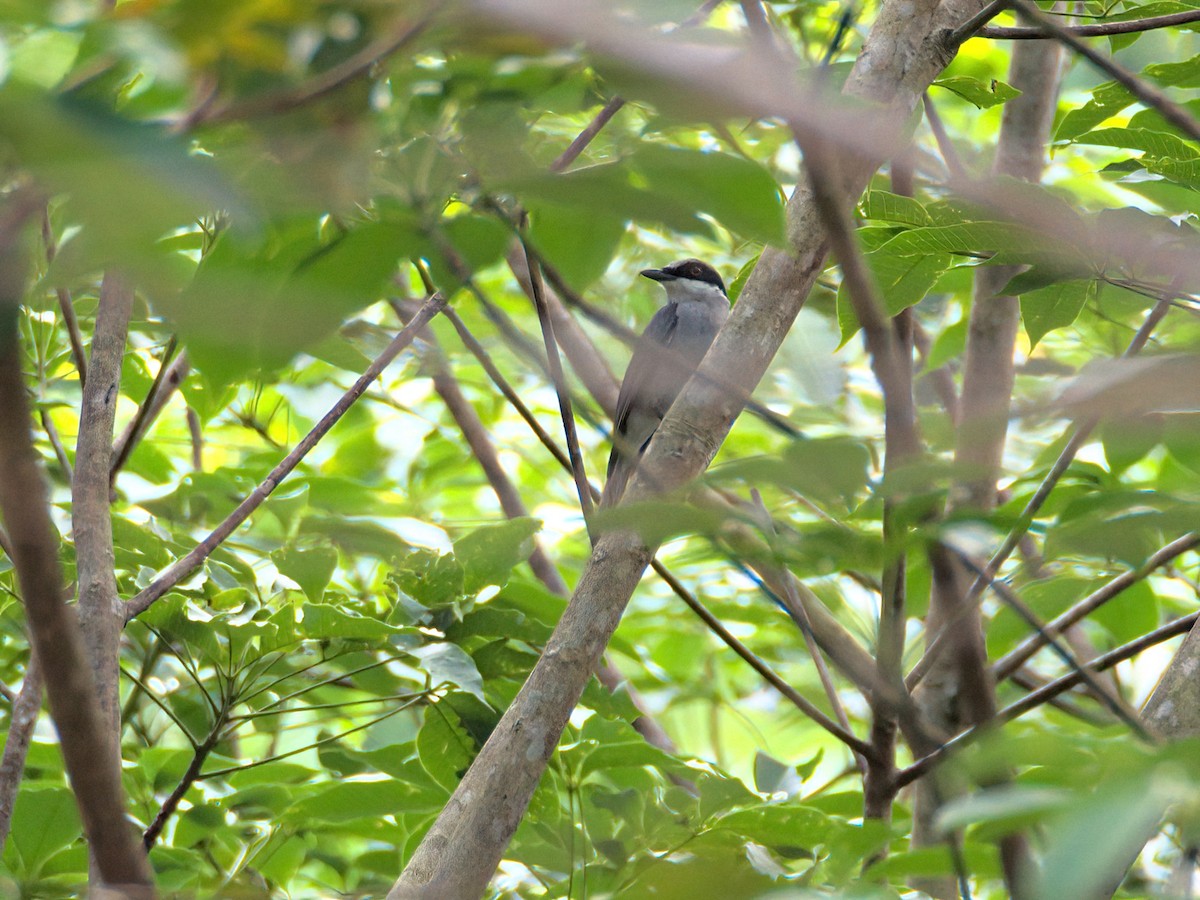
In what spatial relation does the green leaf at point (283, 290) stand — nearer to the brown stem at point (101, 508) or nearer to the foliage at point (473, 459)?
the foliage at point (473, 459)

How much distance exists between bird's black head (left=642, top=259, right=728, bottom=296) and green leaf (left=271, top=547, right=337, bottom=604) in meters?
3.50

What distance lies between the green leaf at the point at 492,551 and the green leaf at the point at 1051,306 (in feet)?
3.37

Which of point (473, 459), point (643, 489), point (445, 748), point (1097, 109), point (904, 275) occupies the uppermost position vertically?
point (473, 459)

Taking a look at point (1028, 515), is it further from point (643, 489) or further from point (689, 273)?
point (689, 273)

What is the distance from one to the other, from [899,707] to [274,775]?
6.19ft

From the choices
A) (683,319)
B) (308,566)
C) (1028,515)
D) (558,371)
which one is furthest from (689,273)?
(1028,515)

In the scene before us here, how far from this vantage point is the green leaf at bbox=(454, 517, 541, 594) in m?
2.23

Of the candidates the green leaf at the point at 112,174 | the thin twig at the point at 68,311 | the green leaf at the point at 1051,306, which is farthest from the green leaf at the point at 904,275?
the green leaf at the point at 112,174

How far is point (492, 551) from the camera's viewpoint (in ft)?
7.31

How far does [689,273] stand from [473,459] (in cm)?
240

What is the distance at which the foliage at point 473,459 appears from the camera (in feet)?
2.38

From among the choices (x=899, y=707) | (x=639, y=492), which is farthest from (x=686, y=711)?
(x=899, y=707)

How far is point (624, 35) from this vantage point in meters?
0.66

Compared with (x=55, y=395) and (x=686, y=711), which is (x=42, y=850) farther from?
(x=686, y=711)
